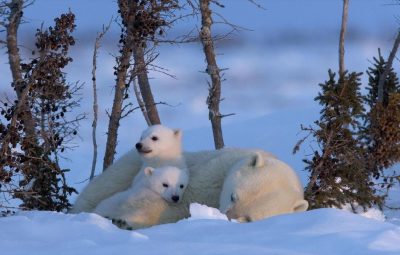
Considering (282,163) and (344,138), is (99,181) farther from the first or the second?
(344,138)

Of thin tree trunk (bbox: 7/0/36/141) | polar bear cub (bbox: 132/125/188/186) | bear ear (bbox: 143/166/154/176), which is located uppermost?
thin tree trunk (bbox: 7/0/36/141)

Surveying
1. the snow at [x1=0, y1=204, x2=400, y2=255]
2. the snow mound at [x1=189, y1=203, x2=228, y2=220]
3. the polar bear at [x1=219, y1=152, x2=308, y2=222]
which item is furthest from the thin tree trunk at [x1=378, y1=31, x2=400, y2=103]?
the snow at [x1=0, y1=204, x2=400, y2=255]

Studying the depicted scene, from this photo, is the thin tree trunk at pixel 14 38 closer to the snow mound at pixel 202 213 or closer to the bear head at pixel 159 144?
the bear head at pixel 159 144

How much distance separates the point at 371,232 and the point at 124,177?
171 inches

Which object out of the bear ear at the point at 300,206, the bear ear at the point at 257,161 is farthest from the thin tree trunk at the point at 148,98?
the bear ear at the point at 300,206

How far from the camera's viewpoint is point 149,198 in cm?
729

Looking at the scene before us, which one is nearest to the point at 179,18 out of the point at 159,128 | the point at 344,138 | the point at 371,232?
the point at 344,138

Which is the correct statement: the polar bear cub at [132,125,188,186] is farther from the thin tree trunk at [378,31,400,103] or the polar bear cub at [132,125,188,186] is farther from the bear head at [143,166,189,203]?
the thin tree trunk at [378,31,400,103]

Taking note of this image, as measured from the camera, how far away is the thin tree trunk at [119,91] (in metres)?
11.7

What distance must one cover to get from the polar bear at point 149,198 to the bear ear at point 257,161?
0.68m

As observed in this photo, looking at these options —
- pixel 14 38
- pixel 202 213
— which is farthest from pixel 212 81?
pixel 202 213

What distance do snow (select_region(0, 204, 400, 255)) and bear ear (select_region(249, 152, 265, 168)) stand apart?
2.06 meters

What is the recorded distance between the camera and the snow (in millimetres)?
4328

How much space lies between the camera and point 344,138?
483 inches
